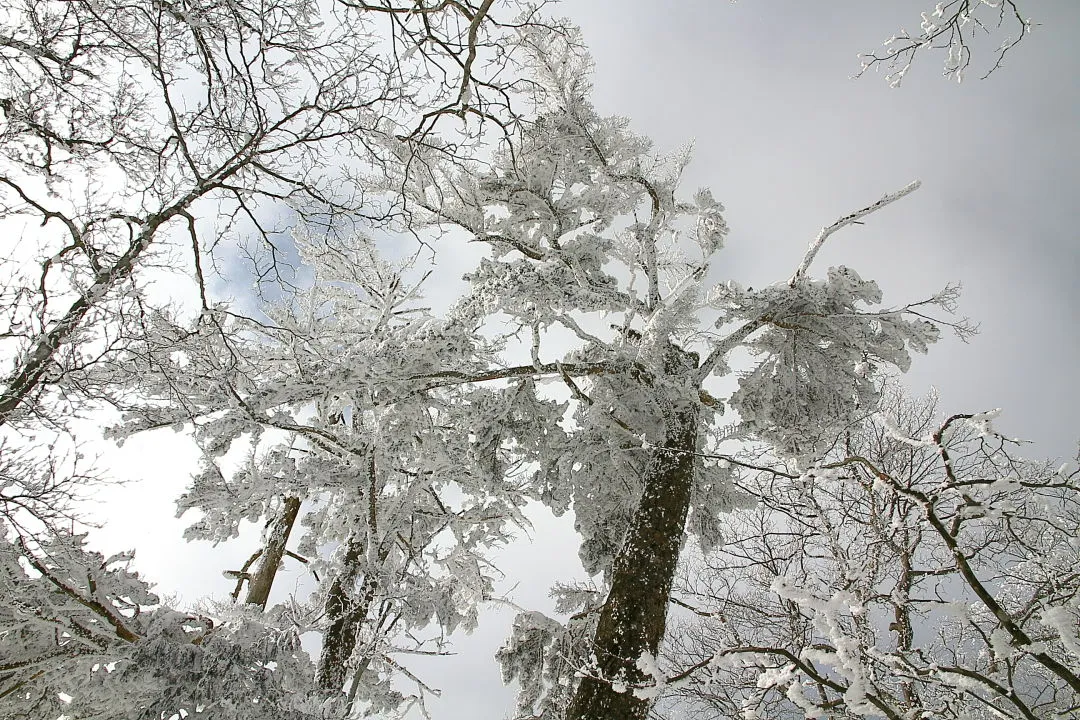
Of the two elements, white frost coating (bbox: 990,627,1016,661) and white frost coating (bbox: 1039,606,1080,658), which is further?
white frost coating (bbox: 990,627,1016,661)

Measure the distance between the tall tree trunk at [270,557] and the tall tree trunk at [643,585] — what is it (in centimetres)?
551

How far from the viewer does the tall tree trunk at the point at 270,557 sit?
333 inches

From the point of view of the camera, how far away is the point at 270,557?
8867mm

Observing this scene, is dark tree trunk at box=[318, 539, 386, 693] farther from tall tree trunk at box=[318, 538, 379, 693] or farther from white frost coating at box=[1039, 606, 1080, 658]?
Result: white frost coating at box=[1039, 606, 1080, 658]

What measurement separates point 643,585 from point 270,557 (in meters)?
6.28

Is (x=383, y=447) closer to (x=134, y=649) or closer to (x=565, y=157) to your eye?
(x=134, y=649)

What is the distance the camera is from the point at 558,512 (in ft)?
24.3

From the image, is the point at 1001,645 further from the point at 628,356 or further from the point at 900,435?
the point at 628,356

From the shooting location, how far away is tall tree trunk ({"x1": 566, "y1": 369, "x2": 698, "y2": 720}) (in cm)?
483

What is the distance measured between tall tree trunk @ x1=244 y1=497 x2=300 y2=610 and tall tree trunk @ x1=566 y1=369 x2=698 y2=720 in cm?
551

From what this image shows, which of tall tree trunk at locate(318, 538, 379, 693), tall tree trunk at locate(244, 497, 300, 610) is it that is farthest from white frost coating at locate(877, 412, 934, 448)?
tall tree trunk at locate(244, 497, 300, 610)

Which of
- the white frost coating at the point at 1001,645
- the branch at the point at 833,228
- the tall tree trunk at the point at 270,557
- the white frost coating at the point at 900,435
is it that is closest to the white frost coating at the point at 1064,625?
the white frost coating at the point at 1001,645

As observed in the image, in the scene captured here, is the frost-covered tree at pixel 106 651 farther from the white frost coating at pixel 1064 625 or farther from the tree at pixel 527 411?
the white frost coating at pixel 1064 625

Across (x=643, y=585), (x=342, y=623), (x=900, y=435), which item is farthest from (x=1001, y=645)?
(x=342, y=623)
